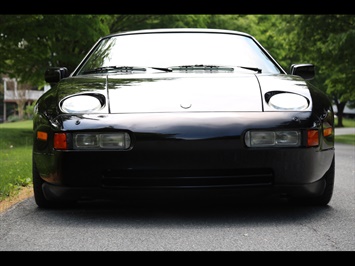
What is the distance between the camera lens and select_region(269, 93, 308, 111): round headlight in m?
4.29

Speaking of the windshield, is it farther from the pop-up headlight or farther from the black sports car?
the pop-up headlight

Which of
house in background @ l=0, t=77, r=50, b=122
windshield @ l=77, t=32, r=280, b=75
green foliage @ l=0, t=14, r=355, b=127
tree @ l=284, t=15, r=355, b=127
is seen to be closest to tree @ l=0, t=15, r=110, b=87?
green foliage @ l=0, t=14, r=355, b=127

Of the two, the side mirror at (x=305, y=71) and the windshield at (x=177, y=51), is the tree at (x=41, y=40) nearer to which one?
the windshield at (x=177, y=51)

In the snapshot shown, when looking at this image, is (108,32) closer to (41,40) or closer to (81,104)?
(41,40)

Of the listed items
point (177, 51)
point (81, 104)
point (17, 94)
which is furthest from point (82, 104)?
point (17, 94)

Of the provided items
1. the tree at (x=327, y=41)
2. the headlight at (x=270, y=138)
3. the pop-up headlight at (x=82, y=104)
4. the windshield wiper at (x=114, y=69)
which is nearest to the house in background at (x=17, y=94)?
the tree at (x=327, y=41)

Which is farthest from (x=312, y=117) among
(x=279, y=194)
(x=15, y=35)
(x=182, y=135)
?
(x=15, y=35)

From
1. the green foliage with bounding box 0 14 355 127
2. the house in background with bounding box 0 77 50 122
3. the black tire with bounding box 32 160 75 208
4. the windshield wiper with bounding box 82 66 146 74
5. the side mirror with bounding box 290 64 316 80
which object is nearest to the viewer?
the black tire with bounding box 32 160 75 208

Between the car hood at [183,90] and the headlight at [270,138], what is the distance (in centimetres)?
20

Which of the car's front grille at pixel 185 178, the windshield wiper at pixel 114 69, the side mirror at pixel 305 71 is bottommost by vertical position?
the car's front grille at pixel 185 178

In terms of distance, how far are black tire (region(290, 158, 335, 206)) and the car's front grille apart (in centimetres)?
64

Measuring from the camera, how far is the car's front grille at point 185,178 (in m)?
4.14

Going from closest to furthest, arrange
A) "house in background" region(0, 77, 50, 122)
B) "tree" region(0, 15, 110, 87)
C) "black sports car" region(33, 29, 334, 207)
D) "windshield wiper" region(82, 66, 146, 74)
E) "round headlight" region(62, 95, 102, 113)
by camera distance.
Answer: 1. "black sports car" region(33, 29, 334, 207)
2. "round headlight" region(62, 95, 102, 113)
3. "windshield wiper" region(82, 66, 146, 74)
4. "tree" region(0, 15, 110, 87)
5. "house in background" region(0, 77, 50, 122)

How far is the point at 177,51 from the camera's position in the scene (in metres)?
5.33
